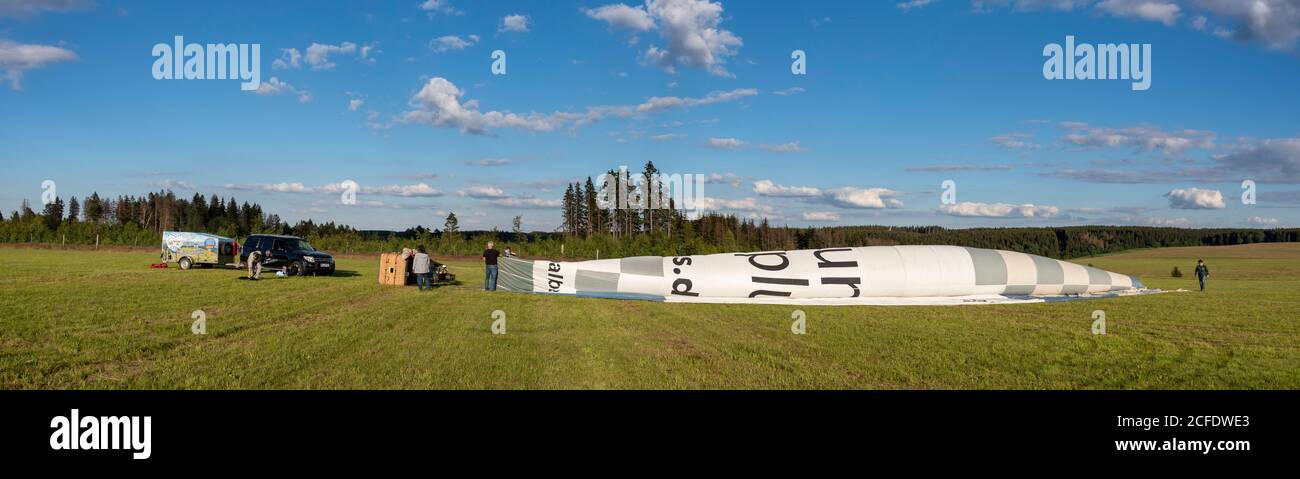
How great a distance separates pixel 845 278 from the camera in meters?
16.7

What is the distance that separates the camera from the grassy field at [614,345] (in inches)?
305

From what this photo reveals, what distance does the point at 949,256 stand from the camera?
1725 centimetres

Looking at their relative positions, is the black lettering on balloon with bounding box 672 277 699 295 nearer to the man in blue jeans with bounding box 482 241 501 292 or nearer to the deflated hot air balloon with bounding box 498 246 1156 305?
the deflated hot air balloon with bounding box 498 246 1156 305

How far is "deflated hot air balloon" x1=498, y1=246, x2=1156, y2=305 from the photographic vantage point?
1675 centimetres

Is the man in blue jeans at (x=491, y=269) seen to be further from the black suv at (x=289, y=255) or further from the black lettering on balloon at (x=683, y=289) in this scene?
the black suv at (x=289, y=255)

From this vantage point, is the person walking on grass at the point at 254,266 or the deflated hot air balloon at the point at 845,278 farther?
the person walking on grass at the point at 254,266

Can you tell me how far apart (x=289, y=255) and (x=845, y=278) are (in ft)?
74.4

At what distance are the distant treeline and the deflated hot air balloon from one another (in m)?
23.0

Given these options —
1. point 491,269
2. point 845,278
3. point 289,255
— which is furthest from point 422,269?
point 845,278

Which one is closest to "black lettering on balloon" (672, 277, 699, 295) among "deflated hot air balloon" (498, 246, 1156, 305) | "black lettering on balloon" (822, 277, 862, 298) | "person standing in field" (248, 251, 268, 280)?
"deflated hot air balloon" (498, 246, 1156, 305)

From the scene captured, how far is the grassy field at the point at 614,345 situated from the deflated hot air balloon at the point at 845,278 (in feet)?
2.04

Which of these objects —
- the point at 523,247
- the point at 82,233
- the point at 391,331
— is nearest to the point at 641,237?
the point at 523,247

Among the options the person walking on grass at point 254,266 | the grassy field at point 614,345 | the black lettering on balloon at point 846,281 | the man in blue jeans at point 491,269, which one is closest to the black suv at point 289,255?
the person walking on grass at point 254,266
